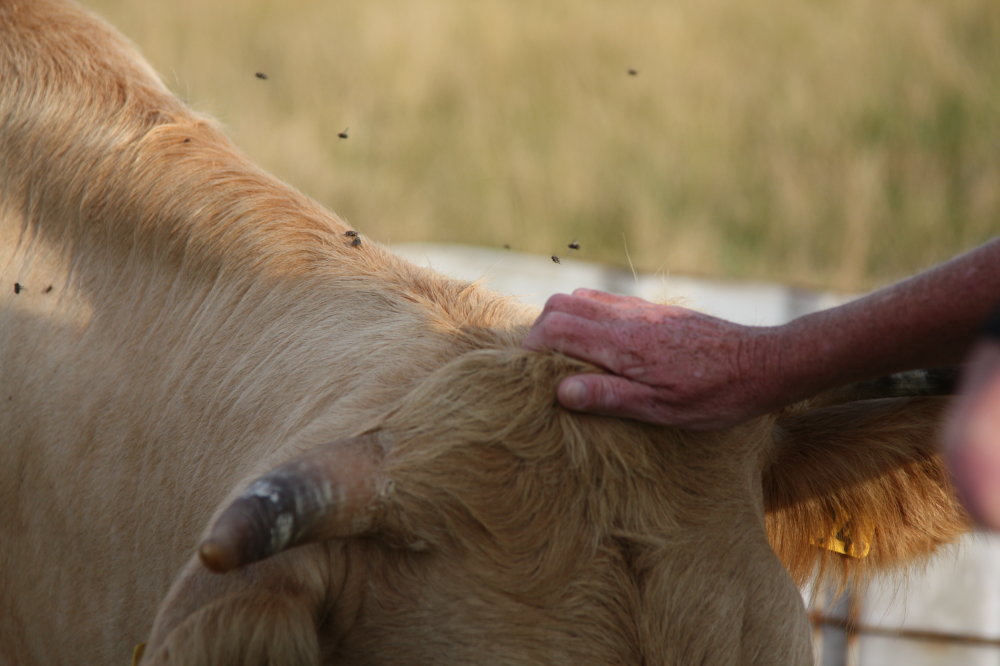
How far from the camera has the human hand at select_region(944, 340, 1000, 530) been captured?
1.56 metres

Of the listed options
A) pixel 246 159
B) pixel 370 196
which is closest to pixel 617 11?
pixel 370 196

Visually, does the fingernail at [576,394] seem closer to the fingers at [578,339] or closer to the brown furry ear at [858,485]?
the fingers at [578,339]

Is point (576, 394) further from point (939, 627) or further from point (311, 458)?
point (939, 627)

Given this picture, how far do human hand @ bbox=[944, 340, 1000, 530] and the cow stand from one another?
2.14ft

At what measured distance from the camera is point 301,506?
1.84 meters

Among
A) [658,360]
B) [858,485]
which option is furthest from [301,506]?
[858,485]

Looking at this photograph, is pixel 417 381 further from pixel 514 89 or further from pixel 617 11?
pixel 617 11

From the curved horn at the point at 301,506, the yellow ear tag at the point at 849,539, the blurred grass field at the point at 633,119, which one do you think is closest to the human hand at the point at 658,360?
the curved horn at the point at 301,506

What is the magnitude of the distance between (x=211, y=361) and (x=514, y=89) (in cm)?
995

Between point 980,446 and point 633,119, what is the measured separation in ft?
34.6

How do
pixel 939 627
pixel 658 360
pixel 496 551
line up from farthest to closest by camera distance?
pixel 939 627
pixel 658 360
pixel 496 551

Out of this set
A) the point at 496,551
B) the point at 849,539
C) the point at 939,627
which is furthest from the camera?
the point at 939,627

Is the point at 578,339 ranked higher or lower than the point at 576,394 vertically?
higher

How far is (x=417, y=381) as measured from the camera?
2.26 m
